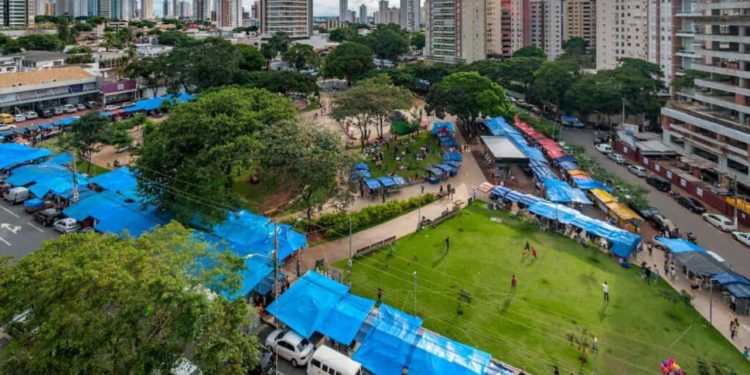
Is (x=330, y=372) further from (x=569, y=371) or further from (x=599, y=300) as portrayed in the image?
(x=599, y=300)

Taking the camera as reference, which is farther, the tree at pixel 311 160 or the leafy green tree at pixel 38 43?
the leafy green tree at pixel 38 43

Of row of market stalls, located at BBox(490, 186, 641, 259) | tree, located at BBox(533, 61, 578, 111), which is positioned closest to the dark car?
row of market stalls, located at BBox(490, 186, 641, 259)

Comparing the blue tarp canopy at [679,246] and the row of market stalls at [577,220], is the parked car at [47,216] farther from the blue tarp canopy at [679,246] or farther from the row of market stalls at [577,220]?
the blue tarp canopy at [679,246]

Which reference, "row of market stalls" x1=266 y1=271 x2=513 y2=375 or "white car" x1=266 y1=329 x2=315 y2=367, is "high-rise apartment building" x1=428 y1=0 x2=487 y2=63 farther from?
"white car" x1=266 y1=329 x2=315 y2=367

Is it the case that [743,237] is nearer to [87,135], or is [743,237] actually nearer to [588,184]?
[588,184]

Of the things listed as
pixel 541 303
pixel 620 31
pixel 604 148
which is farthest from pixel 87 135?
pixel 620 31

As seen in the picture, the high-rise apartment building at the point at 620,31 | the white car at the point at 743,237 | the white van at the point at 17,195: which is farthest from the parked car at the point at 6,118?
the high-rise apartment building at the point at 620,31
